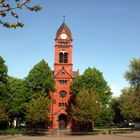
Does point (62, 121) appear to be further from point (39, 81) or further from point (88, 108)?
point (88, 108)

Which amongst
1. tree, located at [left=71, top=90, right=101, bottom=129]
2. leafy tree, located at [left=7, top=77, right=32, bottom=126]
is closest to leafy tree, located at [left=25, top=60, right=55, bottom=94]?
leafy tree, located at [left=7, top=77, right=32, bottom=126]

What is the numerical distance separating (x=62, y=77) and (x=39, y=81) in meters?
8.12

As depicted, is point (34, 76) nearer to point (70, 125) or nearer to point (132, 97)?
point (70, 125)

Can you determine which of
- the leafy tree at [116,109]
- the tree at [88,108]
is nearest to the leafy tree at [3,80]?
the tree at [88,108]

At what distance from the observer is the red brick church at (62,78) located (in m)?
74.3

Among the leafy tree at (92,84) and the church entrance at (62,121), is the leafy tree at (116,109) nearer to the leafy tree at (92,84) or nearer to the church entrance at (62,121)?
the leafy tree at (92,84)

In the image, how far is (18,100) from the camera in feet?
223

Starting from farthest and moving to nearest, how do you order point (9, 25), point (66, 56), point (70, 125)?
1. point (66, 56)
2. point (70, 125)
3. point (9, 25)

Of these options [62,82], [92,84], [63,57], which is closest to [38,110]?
[92,84]

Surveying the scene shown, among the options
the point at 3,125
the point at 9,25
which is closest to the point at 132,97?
the point at 3,125

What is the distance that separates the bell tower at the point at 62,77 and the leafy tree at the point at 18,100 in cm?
823

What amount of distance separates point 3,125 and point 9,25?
6391 centimetres

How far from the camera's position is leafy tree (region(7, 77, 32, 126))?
222 ft

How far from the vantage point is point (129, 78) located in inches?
2773
